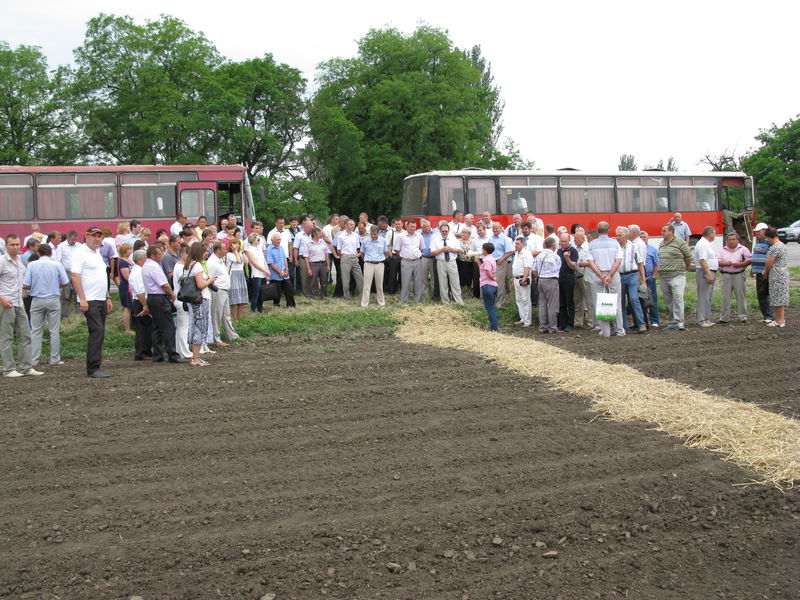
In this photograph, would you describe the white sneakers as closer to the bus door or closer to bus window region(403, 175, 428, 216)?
the bus door

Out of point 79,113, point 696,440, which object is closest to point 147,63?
point 79,113

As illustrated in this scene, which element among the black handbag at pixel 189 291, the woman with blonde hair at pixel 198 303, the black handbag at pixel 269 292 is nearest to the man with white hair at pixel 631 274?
the black handbag at pixel 269 292

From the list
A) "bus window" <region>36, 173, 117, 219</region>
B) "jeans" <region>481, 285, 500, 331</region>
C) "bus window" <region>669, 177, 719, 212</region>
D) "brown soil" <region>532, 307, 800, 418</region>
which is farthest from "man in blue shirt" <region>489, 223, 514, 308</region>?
"bus window" <region>669, 177, 719, 212</region>

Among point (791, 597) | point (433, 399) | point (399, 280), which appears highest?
point (399, 280)

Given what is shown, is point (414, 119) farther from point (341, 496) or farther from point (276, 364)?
point (341, 496)

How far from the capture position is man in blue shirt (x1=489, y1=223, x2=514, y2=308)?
15.3 meters

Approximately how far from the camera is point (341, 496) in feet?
18.6

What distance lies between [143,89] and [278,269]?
96.5 feet

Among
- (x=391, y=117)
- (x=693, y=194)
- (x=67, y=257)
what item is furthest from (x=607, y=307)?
(x=391, y=117)

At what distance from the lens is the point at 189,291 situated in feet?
34.5

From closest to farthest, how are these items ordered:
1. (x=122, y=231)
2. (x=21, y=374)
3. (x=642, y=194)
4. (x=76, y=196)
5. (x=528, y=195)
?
1. (x=21, y=374)
2. (x=122, y=231)
3. (x=76, y=196)
4. (x=528, y=195)
5. (x=642, y=194)

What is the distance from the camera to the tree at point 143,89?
37875 millimetres

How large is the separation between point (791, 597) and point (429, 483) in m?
2.59

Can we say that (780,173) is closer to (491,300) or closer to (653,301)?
(653,301)
